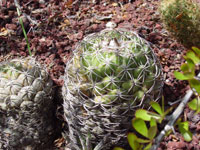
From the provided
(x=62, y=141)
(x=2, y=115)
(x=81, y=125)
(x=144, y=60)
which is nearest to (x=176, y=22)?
(x=144, y=60)

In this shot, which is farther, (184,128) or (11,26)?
(11,26)

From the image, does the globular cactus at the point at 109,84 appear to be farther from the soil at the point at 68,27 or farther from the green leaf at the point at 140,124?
the green leaf at the point at 140,124

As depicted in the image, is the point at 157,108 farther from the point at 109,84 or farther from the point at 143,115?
the point at 109,84

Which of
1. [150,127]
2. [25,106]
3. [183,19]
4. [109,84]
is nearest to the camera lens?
[150,127]

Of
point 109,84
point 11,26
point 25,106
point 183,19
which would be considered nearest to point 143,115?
point 109,84

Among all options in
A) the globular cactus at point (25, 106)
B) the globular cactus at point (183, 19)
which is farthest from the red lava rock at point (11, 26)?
the globular cactus at point (183, 19)

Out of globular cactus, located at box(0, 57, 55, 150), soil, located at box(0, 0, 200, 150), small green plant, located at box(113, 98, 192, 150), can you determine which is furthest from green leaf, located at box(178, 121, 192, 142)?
soil, located at box(0, 0, 200, 150)

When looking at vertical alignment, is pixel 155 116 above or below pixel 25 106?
above
